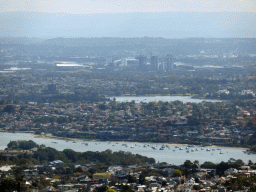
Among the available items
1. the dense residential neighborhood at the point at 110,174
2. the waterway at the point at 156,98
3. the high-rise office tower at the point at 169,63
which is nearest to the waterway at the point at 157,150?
the dense residential neighborhood at the point at 110,174

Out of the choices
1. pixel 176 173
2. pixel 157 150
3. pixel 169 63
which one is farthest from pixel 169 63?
pixel 176 173

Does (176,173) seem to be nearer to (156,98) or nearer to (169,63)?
(156,98)

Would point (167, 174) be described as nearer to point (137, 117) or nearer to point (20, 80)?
point (137, 117)

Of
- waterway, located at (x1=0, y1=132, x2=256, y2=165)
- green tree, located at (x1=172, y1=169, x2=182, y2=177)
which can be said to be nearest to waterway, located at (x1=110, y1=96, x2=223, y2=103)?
waterway, located at (x1=0, y1=132, x2=256, y2=165)

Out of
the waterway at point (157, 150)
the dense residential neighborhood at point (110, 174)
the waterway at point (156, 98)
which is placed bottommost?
the waterway at point (157, 150)

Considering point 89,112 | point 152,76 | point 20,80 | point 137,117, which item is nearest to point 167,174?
point 137,117

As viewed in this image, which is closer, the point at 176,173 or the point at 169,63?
the point at 176,173

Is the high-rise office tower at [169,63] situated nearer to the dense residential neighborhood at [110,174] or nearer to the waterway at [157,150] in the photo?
the waterway at [157,150]

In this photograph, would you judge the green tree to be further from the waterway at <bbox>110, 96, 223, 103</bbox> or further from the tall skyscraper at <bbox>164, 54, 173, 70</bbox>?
the tall skyscraper at <bbox>164, 54, 173, 70</bbox>
